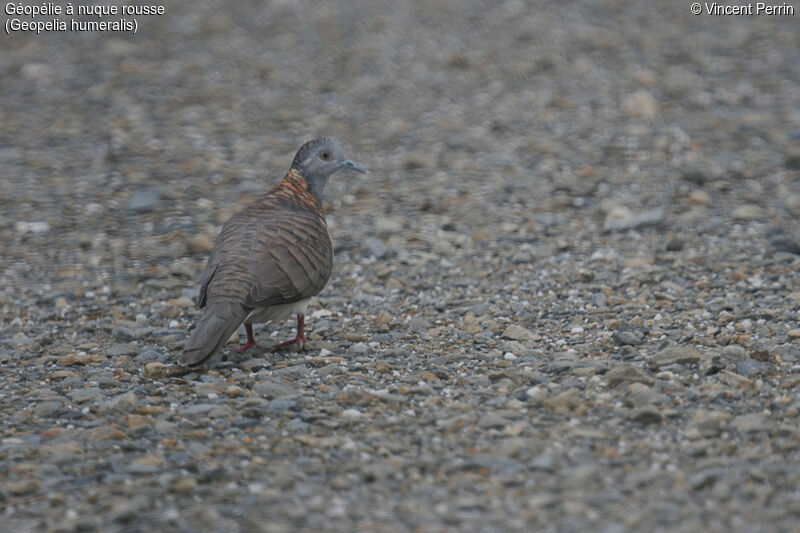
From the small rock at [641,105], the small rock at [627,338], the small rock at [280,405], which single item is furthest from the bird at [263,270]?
the small rock at [641,105]

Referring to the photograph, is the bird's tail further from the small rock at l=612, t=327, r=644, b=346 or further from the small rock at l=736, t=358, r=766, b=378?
the small rock at l=736, t=358, r=766, b=378

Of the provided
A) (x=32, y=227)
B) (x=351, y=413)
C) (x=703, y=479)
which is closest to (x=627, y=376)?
(x=703, y=479)

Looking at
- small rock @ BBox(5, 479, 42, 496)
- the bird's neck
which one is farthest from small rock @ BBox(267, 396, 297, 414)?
the bird's neck

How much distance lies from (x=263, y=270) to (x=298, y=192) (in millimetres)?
1069

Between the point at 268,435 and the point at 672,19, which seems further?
the point at 672,19

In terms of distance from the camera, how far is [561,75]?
1137cm

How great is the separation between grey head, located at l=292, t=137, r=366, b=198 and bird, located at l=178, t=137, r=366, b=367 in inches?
9.9

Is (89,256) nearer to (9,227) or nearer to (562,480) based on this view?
(9,227)

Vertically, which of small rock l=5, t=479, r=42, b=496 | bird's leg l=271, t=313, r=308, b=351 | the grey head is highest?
the grey head

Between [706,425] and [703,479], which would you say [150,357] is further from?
[703,479]

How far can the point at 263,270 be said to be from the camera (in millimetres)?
5773

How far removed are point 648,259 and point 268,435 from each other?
3785 mm

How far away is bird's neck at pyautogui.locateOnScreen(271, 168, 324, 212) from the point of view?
6586mm

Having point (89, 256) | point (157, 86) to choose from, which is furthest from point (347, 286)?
point (157, 86)
